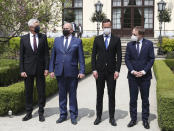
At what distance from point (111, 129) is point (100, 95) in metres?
0.69

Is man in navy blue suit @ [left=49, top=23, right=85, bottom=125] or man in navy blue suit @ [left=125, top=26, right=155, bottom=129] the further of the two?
man in navy blue suit @ [left=49, top=23, right=85, bottom=125]

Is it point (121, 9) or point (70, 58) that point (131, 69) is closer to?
point (70, 58)

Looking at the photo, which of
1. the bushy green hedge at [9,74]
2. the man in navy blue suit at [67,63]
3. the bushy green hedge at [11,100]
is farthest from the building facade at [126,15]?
the man in navy blue suit at [67,63]

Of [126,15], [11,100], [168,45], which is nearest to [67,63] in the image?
[11,100]

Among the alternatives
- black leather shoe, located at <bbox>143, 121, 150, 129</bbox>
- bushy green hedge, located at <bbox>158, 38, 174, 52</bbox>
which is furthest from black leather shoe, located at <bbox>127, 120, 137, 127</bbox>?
bushy green hedge, located at <bbox>158, 38, 174, 52</bbox>

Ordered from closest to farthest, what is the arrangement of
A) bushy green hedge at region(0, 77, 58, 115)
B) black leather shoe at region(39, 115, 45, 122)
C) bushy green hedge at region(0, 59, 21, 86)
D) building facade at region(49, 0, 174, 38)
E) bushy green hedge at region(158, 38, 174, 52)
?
1. black leather shoe at region(39, 115, 45, 122)
2. bushy green hedge at region(0, 77, 58, 115)
3. bushy green hedge at region(0, 59, 21, 86)
4. bushy green hedge at region(158, 38, 174, 52)
5. building facade at region(49, 0, 174, 38)

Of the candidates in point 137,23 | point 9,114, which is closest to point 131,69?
point 9,114

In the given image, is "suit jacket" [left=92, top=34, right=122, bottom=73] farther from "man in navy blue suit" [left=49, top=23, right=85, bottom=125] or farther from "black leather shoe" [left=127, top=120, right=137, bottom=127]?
"black leather shoe" [left=127, top=120, right=137, bottom=127]

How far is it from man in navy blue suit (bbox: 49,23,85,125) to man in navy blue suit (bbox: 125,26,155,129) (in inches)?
36.1

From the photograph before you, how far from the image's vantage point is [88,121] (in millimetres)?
5656

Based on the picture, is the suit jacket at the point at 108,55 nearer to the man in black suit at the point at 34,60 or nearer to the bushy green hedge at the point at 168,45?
the man in black suit at the point at 34,60

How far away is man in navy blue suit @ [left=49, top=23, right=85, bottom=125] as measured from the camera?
216 inches

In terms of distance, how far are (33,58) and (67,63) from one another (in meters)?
0.70

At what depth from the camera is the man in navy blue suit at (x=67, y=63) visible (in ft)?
18.0
